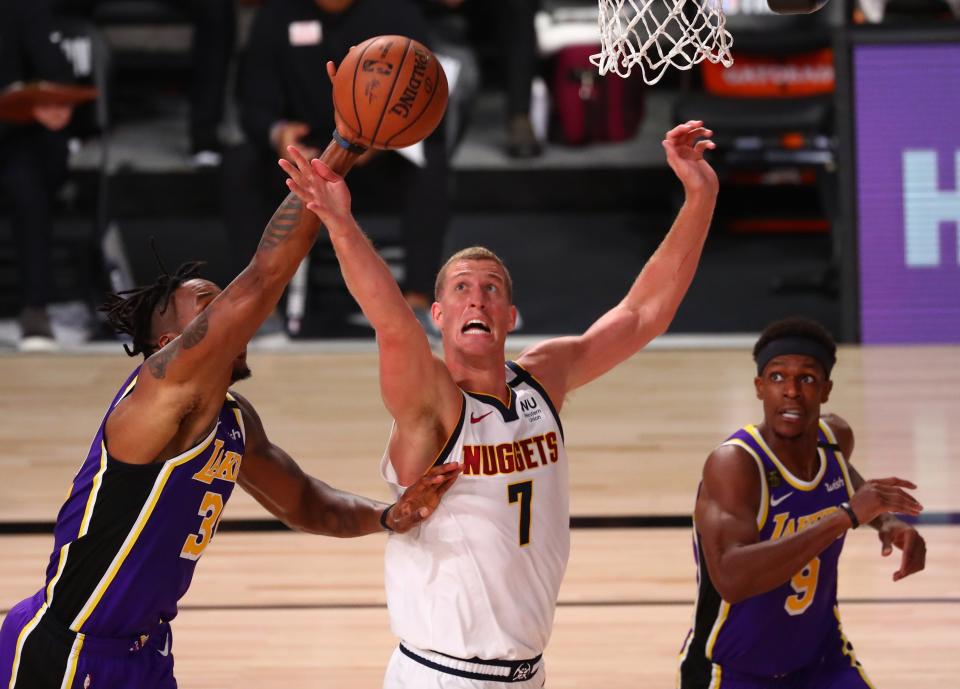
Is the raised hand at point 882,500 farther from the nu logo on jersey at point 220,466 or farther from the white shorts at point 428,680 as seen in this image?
the nu logo on jersey at point 220,466

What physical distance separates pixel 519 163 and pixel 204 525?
815 cm

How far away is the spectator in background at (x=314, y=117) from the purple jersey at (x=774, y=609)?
497cm

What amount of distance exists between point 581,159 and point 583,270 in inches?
58.9

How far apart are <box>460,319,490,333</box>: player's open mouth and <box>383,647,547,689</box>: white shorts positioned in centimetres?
80

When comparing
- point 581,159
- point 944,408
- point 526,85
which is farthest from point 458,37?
point 944,408

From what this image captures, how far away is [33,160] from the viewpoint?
9.15m

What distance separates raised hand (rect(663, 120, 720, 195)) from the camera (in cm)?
404

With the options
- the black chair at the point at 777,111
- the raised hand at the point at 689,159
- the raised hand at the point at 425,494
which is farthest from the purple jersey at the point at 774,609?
the black chair at the point at 777,111

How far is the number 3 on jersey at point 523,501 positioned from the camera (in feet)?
11.7

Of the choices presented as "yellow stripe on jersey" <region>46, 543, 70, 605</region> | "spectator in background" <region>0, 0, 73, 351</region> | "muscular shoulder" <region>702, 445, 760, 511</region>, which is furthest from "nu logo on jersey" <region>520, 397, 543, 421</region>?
"spectator in background" <region>0, 0, 73, 351</region>

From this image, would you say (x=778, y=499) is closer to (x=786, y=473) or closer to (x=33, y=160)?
(x=786, y=473)

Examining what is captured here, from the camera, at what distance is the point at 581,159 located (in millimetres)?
11656

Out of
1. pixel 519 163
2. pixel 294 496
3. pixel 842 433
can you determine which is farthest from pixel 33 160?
pixel 842 433

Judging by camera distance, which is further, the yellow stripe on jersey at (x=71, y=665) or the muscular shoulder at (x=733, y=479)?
the muscular shoulder at (x=733, y=479)
